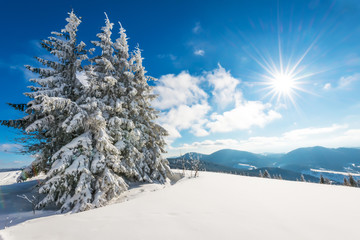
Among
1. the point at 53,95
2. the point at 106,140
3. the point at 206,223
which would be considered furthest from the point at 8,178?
the point at 206,223

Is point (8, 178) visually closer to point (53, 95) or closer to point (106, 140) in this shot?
point (53, 95)

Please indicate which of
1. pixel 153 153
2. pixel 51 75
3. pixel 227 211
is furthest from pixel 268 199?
pixel 51 75

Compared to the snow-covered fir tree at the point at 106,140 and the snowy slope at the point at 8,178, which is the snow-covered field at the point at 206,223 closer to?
the snow-covered fir tree at the point at 106,140

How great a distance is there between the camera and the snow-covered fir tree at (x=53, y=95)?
9508 mm

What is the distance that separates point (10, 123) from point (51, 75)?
3.99 m

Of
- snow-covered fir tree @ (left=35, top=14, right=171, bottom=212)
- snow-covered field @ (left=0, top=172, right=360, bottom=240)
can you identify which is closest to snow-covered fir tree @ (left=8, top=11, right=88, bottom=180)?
snow-covered fir tree @ (left=35, top=14, right=171, bottom=212)

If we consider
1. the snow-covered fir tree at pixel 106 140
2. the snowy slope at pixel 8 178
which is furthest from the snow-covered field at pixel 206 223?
the snowy slope at pixel 8 178

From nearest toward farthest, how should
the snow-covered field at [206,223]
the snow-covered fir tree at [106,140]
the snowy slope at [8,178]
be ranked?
the snow-covered field at [206,223]
the snow-covered fir tree at [106,140]
the snowy slope at [8,178]

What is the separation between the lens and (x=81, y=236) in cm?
→ 261

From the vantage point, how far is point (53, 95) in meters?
9.90

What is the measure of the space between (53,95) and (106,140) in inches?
193

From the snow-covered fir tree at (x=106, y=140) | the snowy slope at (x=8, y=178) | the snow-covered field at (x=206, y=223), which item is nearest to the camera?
the snow-covered field at (x=206, y=223)

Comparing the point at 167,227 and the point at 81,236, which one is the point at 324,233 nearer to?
the point at 167,227

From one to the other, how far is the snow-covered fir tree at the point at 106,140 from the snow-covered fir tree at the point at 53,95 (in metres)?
0.99
